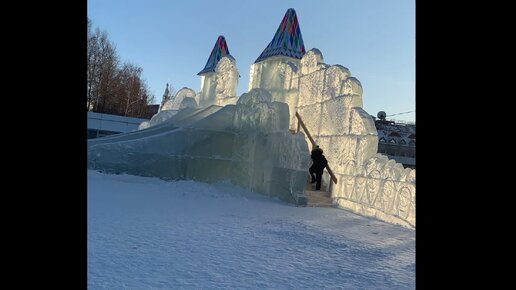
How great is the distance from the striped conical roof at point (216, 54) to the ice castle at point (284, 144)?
4.65 meters

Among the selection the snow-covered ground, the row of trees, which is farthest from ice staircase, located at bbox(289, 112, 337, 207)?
the row of trees

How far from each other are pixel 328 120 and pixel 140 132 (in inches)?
215

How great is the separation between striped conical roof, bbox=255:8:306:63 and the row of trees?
2021 cm

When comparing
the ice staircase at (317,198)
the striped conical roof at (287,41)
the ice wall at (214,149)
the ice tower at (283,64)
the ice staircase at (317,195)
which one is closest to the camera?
the ice staircase at (317,195)

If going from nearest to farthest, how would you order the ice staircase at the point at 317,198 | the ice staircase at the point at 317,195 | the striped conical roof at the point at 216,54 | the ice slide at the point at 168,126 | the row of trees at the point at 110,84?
the ice staircase at the point at 317,195 → the ice staircase at the point at 317,198 → the ice slide at the point at 168,126 → the striped conical roof at the point at 216,54 → the row of trees at the point at 110,84

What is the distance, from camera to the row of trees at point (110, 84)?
31.5m

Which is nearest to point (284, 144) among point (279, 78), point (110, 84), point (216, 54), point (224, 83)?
point (279, 78)

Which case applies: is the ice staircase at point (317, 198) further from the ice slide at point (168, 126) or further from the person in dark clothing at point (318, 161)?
the ice slide at point (168, 126)

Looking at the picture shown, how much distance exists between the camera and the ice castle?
25.7 feet

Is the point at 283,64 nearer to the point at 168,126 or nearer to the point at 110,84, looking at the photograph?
the point at 168,126

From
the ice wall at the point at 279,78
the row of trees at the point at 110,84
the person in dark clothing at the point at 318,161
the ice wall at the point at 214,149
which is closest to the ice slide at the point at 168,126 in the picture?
the ice wall at the point at 214,149

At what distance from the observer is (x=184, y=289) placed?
9.28 feet
